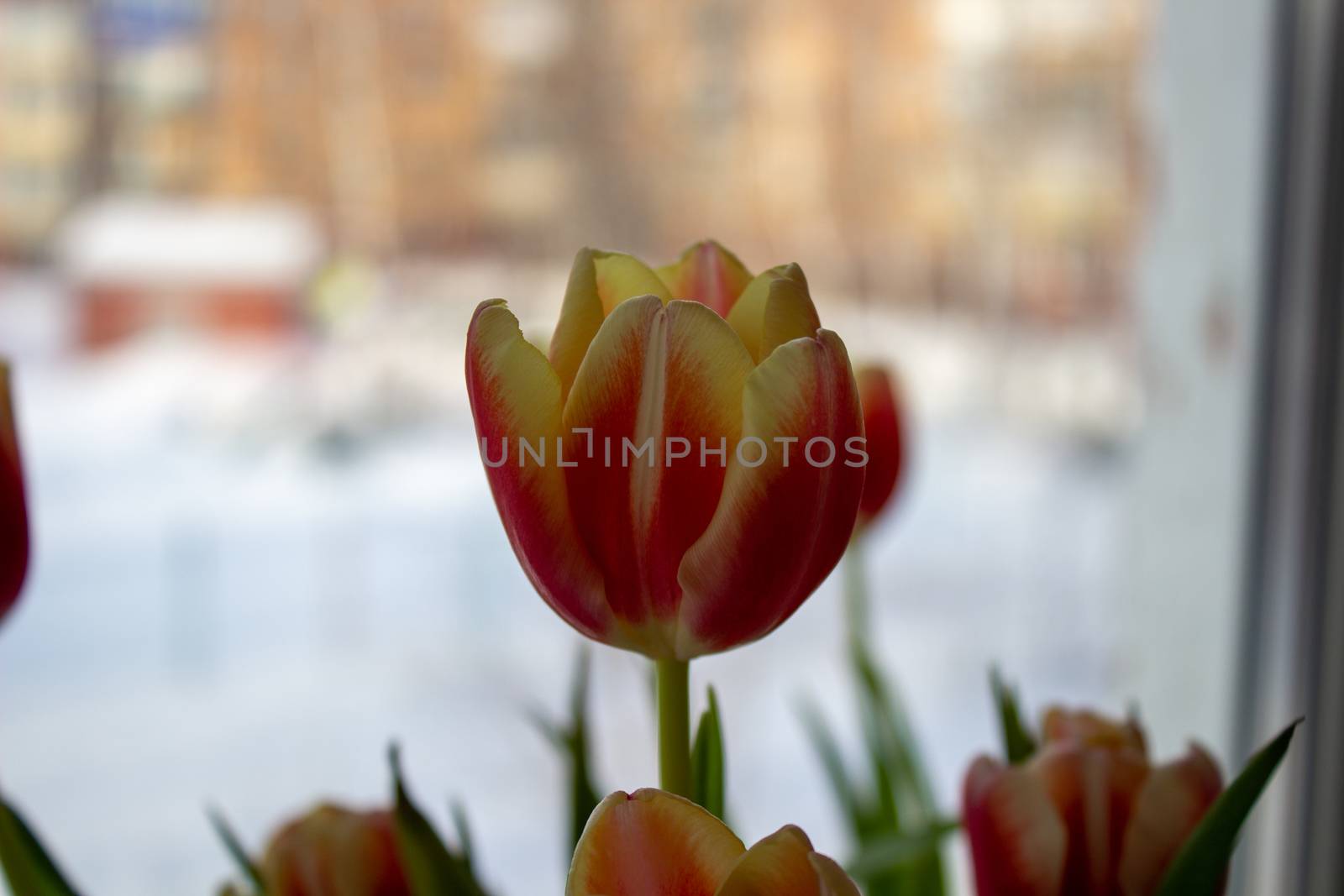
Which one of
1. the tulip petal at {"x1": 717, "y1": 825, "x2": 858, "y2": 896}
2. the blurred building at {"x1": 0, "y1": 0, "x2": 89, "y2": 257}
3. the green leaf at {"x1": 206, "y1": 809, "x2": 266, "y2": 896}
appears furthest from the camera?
the blurred building at {"x1": 0, "y1": 0, "x2": 89, "y2": 257}

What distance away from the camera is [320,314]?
116 centimetres

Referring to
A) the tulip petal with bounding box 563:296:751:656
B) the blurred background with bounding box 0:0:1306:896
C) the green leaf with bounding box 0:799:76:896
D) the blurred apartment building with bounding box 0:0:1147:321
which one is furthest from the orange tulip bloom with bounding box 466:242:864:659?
the blurred apartment building with bounding box 0:0:1147:321

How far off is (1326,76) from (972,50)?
673 millimetres

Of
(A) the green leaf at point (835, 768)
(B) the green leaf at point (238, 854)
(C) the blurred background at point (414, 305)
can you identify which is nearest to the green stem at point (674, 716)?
(B) the green leaf at point (238, 854)

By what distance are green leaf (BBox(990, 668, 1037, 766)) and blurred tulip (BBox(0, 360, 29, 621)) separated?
20 centimetres

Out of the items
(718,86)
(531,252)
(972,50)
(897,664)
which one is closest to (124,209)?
(531,252)

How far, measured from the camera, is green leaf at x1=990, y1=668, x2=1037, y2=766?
0.28 metres

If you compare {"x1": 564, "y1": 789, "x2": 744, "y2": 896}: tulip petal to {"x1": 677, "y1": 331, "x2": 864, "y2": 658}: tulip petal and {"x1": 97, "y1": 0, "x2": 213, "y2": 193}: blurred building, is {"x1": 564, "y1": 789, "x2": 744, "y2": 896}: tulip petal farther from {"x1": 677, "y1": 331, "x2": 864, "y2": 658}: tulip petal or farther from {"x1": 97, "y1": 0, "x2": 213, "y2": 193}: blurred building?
{"x1": 97, "y1": 0, "x2": 213, "y2": 193}: blurred building

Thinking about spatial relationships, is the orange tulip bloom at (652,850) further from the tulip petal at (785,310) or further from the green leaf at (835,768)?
the green leaf at (835,768)

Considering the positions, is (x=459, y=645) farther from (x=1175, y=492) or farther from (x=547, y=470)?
(x=547, y=470)

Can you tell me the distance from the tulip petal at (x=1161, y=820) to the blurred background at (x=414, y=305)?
30.4 inches

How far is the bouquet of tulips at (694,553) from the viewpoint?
18 centimetres

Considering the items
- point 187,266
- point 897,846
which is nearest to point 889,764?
point 897,846

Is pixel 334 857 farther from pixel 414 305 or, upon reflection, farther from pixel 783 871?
pixel 414 305
